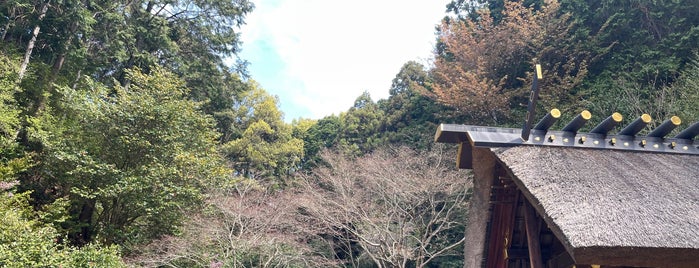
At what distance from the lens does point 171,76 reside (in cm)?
984

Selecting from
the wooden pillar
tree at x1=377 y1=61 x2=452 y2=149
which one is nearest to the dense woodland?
tree at x1=377 y1=61 x2=452 y2=149

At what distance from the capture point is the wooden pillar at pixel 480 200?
2918 mm

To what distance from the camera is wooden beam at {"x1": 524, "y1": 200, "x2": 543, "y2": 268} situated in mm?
2459

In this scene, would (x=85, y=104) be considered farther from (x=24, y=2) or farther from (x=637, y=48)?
(x=637, y=48)

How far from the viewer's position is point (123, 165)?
8.38 m

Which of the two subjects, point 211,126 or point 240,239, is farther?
point 211,126

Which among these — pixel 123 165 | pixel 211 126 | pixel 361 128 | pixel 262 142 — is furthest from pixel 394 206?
pixel 262 142

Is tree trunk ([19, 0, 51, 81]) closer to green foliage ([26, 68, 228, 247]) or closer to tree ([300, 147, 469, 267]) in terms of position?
green foliage ([26, 68, 228, 247])

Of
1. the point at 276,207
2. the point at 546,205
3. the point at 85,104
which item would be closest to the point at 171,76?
the point at 85,104

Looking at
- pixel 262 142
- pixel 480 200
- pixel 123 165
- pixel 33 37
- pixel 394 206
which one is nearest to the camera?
pixel 480 200

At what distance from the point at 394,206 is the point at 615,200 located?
25.1 feet

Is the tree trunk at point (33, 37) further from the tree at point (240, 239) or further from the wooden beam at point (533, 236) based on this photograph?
the wooden beam at point (533, 236)

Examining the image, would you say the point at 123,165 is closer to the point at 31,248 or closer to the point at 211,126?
the point at 211,126

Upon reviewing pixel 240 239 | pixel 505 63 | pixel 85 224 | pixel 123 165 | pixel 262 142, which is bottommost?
pixel 85 224
